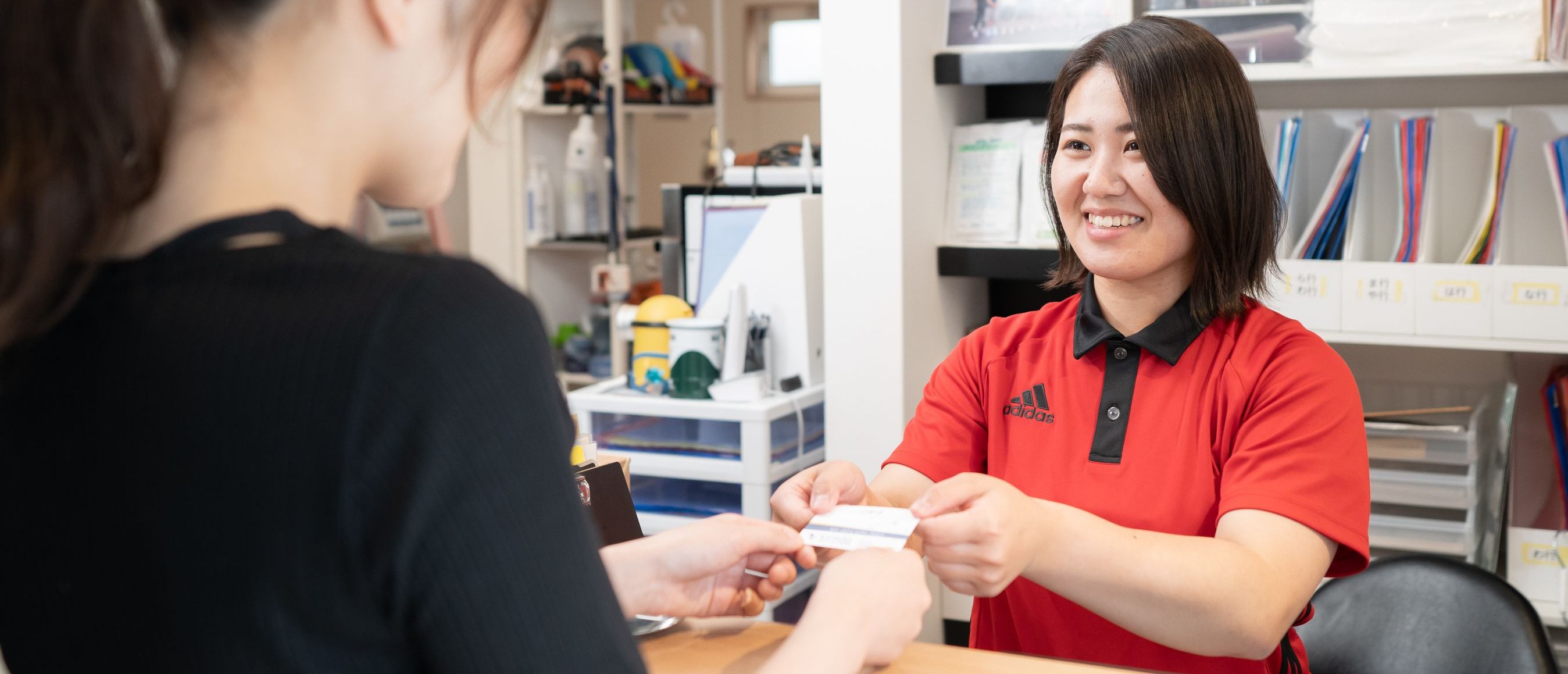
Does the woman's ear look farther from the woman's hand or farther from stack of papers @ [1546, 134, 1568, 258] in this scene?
stack of papers @ [1546, 134, 1568, 258]

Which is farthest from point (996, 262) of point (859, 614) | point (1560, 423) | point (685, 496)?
point (859, 614)

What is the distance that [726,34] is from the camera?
23.8ft

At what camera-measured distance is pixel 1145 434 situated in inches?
57.9

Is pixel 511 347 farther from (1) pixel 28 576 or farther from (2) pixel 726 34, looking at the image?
(2) pixel 726 34

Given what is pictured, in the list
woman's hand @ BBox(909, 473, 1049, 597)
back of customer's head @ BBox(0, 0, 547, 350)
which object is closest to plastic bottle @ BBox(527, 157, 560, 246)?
woman's hand @ BBox(909, 473, 1049, 597)

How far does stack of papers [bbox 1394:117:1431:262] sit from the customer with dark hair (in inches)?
76.5

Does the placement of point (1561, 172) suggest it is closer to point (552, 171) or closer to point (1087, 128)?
point (1087, 128)

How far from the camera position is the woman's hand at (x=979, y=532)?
1.17 metres

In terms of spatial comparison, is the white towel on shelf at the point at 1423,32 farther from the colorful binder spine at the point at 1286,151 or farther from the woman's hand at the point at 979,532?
the woman's hand at the point at 979,532

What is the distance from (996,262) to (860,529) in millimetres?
1313

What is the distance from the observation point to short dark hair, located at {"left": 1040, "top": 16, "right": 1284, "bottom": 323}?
1.43m

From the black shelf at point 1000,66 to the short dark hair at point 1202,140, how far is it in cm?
77

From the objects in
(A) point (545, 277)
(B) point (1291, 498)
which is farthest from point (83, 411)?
(A) point (545, 277)

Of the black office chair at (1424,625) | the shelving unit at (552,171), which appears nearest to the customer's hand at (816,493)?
the black office chair at (1424,625)
